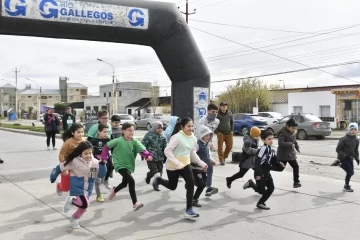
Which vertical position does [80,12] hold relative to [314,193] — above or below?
above

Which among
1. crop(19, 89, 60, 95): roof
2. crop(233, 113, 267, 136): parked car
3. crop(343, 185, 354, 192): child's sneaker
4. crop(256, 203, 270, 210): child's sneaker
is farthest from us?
crop(19, 89, 60, 95): roof

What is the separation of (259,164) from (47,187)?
4144 millimetres

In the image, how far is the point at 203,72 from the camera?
1061cm

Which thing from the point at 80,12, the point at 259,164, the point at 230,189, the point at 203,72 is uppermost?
the point at 80,12

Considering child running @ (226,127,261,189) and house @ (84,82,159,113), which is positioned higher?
house @ (84,82,159,113)

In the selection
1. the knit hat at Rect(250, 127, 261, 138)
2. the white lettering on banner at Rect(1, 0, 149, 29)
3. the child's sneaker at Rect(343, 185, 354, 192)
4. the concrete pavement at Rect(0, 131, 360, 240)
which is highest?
the white lettering on banner at Rect(1, 0, 149, 29)

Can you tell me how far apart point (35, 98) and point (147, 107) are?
78.1m

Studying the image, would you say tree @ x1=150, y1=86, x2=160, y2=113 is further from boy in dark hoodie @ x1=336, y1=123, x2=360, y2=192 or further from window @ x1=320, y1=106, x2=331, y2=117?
boy in dark hoodie @ x1=336, y1=123, x2=360, y2=192

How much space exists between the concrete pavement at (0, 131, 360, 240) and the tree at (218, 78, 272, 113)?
37.6 m

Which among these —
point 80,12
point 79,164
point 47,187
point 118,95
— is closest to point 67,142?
point 79,164

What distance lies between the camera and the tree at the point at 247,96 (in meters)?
45.9

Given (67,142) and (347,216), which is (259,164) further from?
(67,142)

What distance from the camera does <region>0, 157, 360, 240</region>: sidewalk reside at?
17.2 ft

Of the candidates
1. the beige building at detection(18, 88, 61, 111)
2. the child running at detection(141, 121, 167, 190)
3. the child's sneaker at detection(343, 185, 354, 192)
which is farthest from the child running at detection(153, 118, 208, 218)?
the beige building at detection(18, 88, 61, 111)
